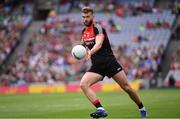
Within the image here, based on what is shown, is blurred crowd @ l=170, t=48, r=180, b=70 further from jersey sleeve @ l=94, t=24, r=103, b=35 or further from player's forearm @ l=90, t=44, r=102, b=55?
player's forearm @ l=90, t=44, r=102, b=55

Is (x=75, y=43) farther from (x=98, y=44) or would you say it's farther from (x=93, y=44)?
(x=98, y=44)

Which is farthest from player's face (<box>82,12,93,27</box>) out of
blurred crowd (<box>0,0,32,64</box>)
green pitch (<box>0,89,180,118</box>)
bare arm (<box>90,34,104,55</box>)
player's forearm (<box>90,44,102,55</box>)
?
blurred crowd (<box>0,0,32,64</box>)

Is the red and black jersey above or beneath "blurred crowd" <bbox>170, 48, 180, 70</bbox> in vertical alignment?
beneath

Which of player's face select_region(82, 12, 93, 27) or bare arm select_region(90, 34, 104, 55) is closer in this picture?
bare arm select_region(90, 34, 104, 55)

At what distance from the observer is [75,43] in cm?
4091

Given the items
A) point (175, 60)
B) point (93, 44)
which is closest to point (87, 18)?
point (93, 44)

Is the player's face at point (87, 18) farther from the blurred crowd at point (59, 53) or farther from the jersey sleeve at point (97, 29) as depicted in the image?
the blurred crowd at point (59, 53)

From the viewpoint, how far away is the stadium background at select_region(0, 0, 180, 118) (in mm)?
35875

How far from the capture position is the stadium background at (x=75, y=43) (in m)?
35.9

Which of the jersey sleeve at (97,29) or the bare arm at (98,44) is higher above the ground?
the jersey sleeve at (97,29)

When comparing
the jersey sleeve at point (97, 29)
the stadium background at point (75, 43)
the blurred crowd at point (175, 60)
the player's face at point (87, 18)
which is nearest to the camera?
the jersey sleeve at point (97, 29)

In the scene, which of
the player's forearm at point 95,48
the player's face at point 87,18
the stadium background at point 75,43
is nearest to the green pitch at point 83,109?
the player's forearm at point 95,48

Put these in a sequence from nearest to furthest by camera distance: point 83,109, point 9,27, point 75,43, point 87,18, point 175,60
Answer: point 87,18
point 83,109
point 175,60
point 75,43
point 9,27

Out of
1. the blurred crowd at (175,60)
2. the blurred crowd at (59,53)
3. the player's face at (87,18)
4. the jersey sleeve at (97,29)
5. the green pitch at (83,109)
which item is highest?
the blurred crowd at (59,53)
